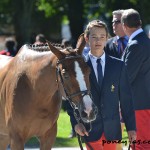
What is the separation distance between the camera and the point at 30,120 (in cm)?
656

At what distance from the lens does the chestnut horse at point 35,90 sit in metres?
5.95

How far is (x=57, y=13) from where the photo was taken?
38156 millimetres

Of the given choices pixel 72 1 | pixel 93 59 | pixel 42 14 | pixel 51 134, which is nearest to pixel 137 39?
pixel 93 59

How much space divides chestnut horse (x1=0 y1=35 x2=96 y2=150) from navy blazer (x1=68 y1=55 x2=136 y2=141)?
0.37 metres

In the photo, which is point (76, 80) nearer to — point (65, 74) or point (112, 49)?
point (65, 74)

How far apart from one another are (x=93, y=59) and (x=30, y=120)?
1087 millimetres

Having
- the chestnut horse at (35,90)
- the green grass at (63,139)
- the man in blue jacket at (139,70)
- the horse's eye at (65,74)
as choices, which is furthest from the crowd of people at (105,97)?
the green grass at (63,139)

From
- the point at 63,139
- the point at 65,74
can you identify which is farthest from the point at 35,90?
the point at 63,139

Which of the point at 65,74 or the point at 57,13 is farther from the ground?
the point at 65,74

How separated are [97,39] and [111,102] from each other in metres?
0.70

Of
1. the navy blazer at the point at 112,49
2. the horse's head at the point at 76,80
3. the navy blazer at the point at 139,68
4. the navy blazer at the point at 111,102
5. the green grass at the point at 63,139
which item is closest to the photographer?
the horse's head at the point at 76,80

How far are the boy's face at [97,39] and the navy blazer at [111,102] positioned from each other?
6.2 inches

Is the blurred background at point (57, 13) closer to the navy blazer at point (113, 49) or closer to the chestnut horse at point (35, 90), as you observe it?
the navy blazer at point (113, 49)

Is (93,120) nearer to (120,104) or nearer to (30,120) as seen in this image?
(120,104)
